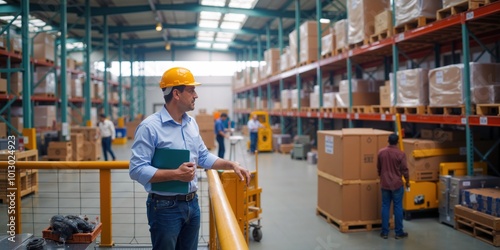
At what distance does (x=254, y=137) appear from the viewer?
1666cm

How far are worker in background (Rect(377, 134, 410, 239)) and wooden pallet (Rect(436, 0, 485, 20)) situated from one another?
96.1 inches

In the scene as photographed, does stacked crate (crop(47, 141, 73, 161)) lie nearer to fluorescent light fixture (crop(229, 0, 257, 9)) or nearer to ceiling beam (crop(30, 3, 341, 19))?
ceiling beam (crop(30, 3, 341, 19))

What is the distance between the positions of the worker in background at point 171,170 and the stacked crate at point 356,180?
11.8ft

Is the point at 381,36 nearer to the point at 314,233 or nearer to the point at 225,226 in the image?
the point at 314,233

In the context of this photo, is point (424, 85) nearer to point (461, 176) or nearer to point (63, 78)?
point (461, 176)

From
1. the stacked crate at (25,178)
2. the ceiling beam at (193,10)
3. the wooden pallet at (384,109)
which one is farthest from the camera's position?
the ceiling beam at (193,10)

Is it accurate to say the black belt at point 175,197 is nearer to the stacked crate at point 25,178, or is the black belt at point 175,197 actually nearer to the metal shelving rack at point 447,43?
the metal shelving rack at point 447,43

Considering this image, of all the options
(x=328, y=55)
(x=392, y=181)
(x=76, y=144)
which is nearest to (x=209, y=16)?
(x=76, y=144)

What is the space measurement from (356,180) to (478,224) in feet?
5.91

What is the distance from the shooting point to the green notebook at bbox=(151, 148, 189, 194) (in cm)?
262

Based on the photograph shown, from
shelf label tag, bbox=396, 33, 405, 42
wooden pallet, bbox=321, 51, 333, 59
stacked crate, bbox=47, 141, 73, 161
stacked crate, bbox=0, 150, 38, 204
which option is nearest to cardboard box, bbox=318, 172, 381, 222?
shelf label tag, bbox=396, 33, 405, 42

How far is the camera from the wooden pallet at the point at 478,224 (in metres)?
5.42

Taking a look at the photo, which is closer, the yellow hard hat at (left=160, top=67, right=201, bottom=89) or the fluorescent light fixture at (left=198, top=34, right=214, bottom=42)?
the yellow hard hat at (left=160, top=67, right=201, bottom=89)

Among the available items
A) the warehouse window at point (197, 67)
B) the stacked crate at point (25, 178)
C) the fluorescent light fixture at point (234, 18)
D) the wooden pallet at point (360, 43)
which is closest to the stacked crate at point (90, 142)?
the stacked crate at point (25, 178)
